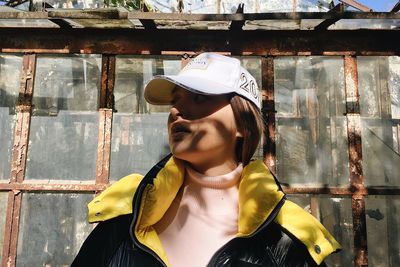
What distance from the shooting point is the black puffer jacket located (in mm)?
1358

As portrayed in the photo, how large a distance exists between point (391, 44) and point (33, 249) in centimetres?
378

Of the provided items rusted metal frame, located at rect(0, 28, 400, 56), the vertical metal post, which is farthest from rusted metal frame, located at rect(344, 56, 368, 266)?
the vertical metal post

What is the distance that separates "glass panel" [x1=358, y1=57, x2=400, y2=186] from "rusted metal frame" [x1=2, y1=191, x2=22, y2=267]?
10.3 ft

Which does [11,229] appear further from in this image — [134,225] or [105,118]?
[134,225]

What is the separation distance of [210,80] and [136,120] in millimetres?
2195

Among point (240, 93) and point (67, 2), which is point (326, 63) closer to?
point (240, 93)

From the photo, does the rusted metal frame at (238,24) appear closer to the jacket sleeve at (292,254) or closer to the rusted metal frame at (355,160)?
the rusted metal frame at (355,160)

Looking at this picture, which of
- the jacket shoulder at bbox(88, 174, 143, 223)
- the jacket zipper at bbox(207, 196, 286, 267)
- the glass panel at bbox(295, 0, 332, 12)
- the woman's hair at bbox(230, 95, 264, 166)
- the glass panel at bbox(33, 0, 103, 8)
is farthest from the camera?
the glass panel at bbox(295, 0, 332, 12)

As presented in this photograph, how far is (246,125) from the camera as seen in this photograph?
5.19 feet

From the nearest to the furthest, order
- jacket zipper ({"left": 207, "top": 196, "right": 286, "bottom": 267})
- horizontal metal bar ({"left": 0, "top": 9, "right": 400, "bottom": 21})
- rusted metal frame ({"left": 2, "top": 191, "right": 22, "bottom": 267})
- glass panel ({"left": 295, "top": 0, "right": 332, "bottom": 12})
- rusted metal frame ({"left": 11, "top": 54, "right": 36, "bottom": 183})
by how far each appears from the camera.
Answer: jacket zipper ({"left": 207, "top": 196, "right": 286, "bottom": 267}), horizontal metal bar ({"left": 0, "top": 9, "right": 400, "bottom": 21}), rusted metal frame ({"left": 2, "top": 191, "right": 22, "bottom": 267}), rusted metal frame ({"left": 11, "top": 54, "right": 36, "bottom": 183}), glass panel ({"left": 295, "top": 0, "right": 332, "bottom": 12})

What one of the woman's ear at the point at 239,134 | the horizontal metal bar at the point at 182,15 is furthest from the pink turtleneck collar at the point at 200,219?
the horizontal metal bar at the point at 182,15

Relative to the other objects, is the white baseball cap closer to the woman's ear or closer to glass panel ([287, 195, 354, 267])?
the woman's ear

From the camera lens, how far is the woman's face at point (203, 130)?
4.81 feet

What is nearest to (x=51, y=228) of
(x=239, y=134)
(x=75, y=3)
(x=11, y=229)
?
(x=11, y=229)
